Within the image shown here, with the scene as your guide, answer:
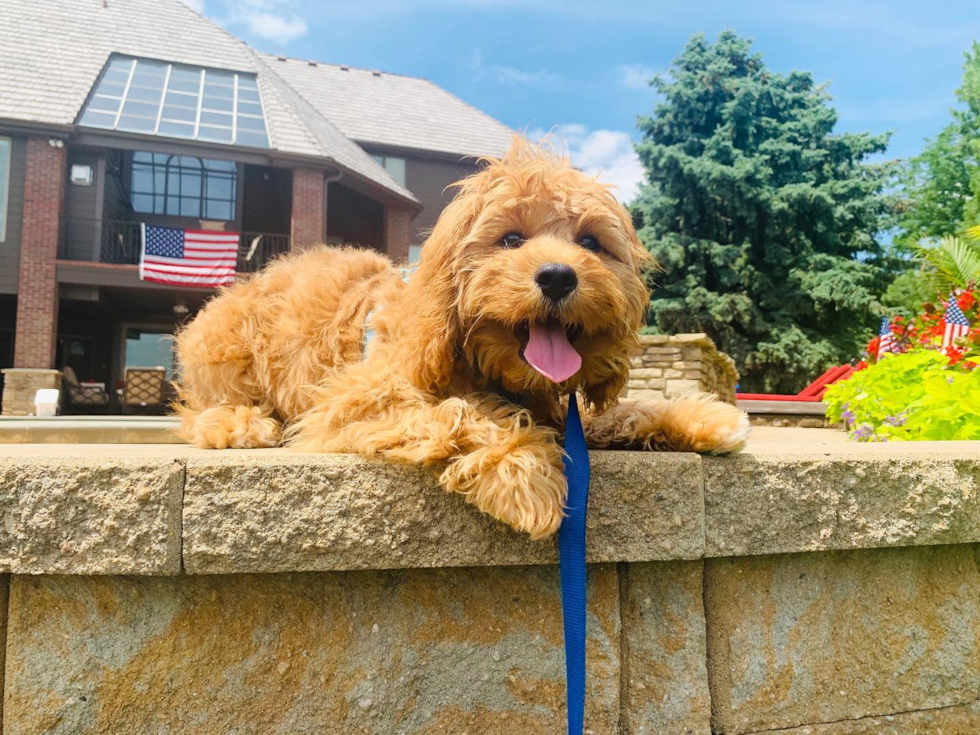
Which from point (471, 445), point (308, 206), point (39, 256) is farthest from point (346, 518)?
point (39, 256)

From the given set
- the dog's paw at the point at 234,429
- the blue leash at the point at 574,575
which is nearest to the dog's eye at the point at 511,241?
the blue leash at the point at 574,575

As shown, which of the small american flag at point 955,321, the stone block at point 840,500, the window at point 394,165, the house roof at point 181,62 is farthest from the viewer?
the window at point 394,165

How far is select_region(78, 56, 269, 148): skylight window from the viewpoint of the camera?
1727cm

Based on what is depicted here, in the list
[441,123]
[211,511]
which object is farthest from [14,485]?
[441,123]

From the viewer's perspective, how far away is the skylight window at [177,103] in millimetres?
17266

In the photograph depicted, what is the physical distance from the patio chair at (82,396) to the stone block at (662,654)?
735 inches

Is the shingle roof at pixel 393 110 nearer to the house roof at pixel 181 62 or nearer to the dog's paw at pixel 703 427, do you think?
the house roof at pixel 181 62

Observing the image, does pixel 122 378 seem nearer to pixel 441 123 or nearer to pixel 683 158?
pixel 441 123

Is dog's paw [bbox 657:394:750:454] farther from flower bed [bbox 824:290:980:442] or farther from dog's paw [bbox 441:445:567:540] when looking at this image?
flower bed [bbox 824:290:980:442]

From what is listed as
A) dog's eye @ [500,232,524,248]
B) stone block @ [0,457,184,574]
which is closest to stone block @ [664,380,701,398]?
dog's eye @ [500,232,524,248]

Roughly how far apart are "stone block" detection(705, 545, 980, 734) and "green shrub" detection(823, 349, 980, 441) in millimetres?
1197

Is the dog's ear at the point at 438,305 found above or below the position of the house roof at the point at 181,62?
below

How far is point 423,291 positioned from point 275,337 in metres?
1.12

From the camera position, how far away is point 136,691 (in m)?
1.92
